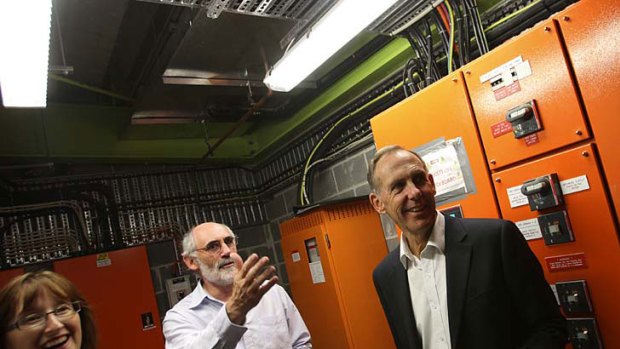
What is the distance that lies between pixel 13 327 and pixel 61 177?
3.23 meters

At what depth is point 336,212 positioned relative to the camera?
3.22m

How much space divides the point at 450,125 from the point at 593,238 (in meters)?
0.77

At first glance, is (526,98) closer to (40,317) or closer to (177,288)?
(40,317)

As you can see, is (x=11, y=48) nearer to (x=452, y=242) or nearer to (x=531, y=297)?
(x=452, y=242)

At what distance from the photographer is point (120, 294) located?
3684mm

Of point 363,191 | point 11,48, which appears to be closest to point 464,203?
point 363,191

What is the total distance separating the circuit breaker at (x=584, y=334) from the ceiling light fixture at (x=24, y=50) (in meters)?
2.51

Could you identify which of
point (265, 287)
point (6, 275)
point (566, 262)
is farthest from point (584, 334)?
point (6, 275)

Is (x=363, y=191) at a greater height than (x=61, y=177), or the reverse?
(x=61, y=177)

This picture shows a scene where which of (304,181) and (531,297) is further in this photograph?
(304,181)

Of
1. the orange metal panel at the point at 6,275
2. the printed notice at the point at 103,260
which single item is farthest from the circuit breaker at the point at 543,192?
the orange metal panel at the point at 6,275

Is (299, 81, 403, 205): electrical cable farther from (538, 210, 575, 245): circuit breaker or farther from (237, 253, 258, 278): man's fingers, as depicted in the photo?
(237, 253, 258, 278): man's fingers

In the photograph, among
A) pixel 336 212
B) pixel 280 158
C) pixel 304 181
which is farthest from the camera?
pixel 280 158

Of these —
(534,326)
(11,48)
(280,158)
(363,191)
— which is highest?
(11,48)
